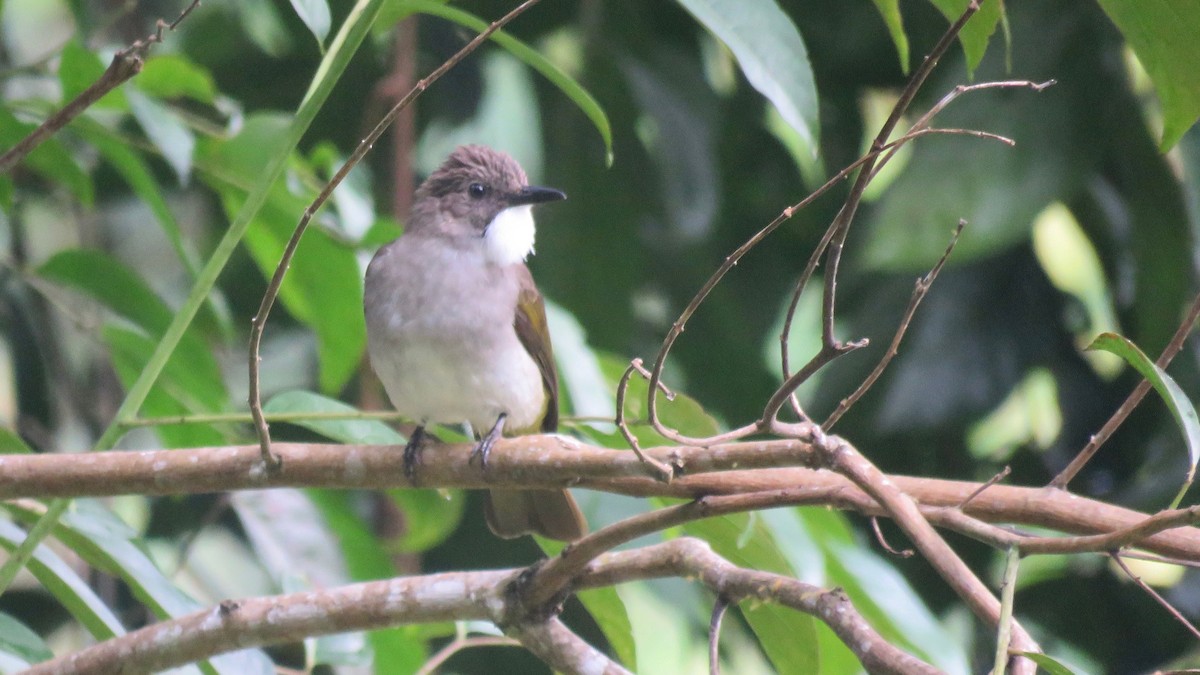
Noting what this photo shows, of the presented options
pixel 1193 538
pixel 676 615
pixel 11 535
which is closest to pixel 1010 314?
pixel 676 615

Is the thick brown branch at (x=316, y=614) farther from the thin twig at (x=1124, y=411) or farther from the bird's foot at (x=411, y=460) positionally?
the thin twig at (x=1124, y=411)

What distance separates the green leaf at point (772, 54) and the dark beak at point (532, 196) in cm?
155

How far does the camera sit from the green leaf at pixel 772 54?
2.04 metres

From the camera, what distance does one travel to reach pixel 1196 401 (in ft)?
12.1

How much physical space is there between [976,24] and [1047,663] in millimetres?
984

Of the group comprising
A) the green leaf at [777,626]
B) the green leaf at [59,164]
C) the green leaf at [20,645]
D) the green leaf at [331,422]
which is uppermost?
the green leaf at [59,164]

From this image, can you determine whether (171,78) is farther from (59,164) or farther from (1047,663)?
(1047,663)

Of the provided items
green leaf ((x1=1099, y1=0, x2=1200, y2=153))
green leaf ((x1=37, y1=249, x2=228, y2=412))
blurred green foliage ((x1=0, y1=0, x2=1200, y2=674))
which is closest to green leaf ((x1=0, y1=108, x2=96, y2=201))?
blurred green foliage ((x1=0, y1=0, x2=1200, y2=674))

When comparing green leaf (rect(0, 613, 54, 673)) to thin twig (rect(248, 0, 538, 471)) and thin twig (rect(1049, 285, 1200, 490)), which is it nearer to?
thin twig (rect(248, 0, 538, 471))

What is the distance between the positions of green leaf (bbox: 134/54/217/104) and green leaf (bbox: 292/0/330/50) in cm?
134

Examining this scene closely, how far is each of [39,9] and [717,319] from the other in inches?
139

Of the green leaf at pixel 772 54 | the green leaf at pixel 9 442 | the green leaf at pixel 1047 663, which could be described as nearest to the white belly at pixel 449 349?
the green leaf at pixel 9 442

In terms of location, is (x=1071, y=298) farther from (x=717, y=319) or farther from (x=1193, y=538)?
(x=1193, y=538)

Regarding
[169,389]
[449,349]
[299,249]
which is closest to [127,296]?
[169,389]
